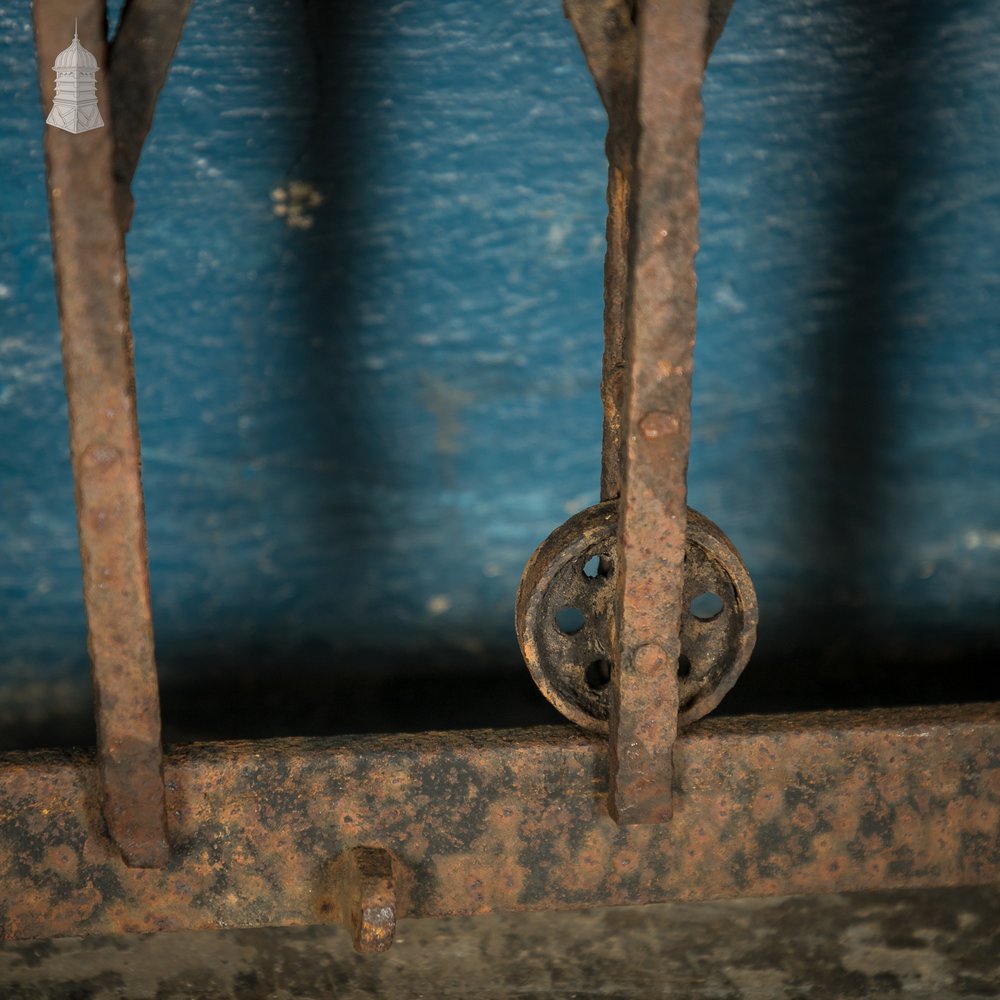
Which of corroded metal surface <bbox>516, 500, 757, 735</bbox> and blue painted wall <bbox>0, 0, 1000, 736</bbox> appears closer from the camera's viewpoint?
corroded metal surface <bbox>516, 500, 757, 735</bbox>

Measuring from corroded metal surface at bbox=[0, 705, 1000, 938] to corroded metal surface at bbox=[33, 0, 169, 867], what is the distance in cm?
6

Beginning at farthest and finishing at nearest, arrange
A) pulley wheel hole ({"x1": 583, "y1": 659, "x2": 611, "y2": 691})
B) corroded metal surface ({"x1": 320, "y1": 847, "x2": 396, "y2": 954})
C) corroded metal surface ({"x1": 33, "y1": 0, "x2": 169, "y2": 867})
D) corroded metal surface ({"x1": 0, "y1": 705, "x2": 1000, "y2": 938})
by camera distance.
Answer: pulley wheel hole ({"x1": 583, "y1": 659, "x2": 611, "y2": 691}), corroded metal surface ({"x1": 0, "y1": 705, "x2": 1000, "y2": 938}), corroded metal surface ({"x1": 320, "y1": 847, "x2": 396, "y2": 954}), corroded metal surface ({"x1": 33, "y1": 0, "x2": 169, "y2": 867})

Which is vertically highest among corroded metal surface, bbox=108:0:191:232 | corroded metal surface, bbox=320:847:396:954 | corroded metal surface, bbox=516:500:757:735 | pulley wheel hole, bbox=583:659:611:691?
corroded metal surface, bbox=108:0:191:232

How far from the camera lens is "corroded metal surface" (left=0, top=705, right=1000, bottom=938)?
1.41 metres

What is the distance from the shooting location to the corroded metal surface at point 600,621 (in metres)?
1.44

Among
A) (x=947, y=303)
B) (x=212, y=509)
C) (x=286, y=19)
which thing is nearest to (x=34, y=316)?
(x=212, y=509)

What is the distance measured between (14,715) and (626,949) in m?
1.04

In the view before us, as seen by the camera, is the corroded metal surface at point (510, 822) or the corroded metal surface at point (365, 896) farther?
the corroded metal surface at point (510, 822)

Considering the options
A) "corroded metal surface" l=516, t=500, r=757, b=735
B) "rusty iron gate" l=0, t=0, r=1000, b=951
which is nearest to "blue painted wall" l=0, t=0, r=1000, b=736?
"rusty iron gate" l=0, t=0, r=1000, b=951

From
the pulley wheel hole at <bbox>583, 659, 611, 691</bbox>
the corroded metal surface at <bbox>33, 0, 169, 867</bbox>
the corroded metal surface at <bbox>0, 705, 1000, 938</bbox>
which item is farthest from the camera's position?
the pulley wheel hole at <bbox>583, 659, 611, 691</bbox>

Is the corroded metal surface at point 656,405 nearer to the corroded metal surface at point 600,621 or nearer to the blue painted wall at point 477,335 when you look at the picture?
the corroded metal surface at point 600,621

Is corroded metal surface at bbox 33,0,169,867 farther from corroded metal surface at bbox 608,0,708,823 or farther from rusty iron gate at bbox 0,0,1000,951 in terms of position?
corroded metal surface at bbox 608,0,708,823

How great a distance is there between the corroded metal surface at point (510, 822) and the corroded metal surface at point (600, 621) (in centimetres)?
5

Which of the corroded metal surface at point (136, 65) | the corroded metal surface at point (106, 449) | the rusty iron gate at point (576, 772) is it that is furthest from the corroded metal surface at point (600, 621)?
the corroded metal surface at point (136, 65)
